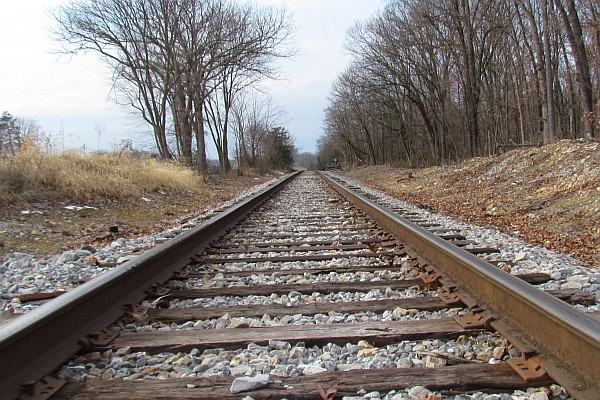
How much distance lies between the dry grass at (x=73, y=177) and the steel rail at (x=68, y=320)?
504cm

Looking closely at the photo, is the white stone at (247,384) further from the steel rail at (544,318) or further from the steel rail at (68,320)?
the steel rail at (544,318)

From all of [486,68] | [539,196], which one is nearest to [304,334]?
[539,196]

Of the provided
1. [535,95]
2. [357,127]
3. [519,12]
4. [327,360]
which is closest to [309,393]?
[327,360]

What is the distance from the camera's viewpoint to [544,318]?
2176 millimetres

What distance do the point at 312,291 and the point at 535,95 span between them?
1100 inches

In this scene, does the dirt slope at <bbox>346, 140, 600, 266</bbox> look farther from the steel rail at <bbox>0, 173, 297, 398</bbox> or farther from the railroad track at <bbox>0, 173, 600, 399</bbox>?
the steel rail at <bbox>0, 173, 297, 398</bbox>

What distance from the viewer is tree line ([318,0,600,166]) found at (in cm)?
1827

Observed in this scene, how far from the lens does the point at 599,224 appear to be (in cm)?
566

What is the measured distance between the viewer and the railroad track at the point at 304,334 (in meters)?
1.94

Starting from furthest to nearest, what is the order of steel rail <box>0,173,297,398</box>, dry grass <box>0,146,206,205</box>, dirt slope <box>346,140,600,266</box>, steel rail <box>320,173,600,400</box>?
dry grass <box>0,146,206,205</box>
dirt slope <box>346,140,600,266</box>
steel rail <box>0,173,297,398</box>
steel rail <box>320,173,600,400</box>

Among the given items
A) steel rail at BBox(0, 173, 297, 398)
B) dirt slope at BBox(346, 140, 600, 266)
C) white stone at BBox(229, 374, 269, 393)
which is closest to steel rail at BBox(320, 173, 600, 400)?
white stone at BBox(229, 374, 269, 393)

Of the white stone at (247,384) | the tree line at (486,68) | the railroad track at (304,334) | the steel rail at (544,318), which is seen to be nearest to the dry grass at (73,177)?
the railroad track at (304,334)

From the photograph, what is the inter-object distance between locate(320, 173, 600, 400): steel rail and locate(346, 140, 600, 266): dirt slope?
181cm

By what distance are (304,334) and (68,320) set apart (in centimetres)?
127
